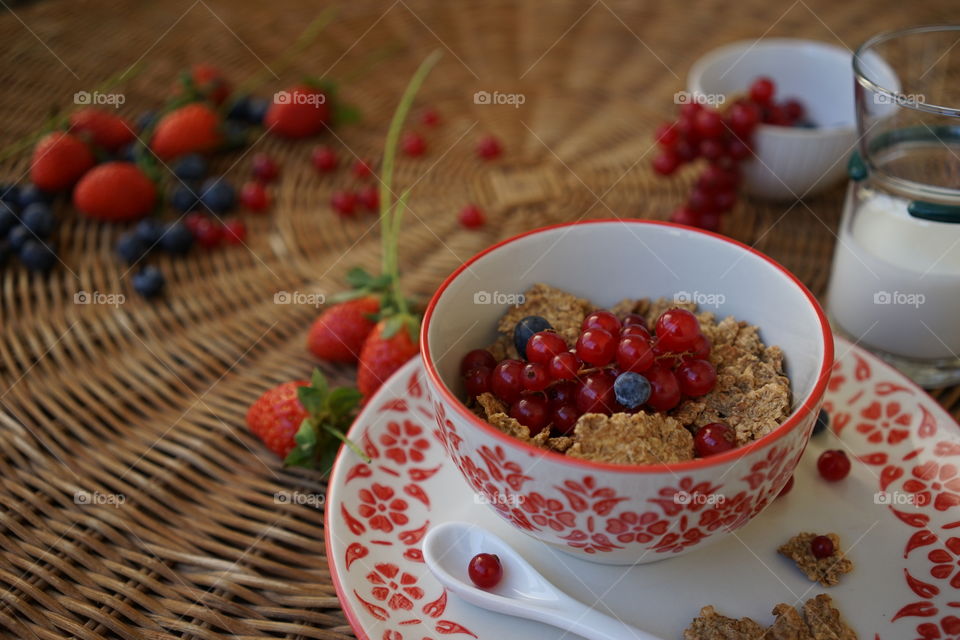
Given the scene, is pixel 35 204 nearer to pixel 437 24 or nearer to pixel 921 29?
pixel 437 24

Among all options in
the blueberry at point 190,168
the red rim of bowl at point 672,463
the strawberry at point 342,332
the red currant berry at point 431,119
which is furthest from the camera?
the red currant berry at point 431,119

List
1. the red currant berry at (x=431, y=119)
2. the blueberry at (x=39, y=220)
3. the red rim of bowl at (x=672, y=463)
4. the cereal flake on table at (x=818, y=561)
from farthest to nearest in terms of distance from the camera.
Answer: the red currant berry at (x=431, y=119)
the blueberry at (x=39, y=220)
the cereal flake on table at (x=818, y=561)
the red rim of bowl at (x=672, y=463)

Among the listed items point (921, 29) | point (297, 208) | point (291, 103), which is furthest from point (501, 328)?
point (291, 103)

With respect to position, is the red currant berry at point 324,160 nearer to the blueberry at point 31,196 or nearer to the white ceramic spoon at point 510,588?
the blueberry at point 31,196

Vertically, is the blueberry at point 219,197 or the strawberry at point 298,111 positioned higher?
the strawberry at point 298,111

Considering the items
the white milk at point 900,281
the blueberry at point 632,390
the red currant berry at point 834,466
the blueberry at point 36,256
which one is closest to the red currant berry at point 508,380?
the blueberry at point 632,390

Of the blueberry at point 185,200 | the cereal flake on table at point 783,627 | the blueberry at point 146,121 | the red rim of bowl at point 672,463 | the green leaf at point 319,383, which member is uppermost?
the red rim of bowl at point 672,463

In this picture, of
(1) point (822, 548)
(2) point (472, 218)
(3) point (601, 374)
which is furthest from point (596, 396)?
(2) point (472, 218)

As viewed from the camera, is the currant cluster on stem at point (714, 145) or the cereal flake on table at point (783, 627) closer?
the cereal flake on table at point (783, 627)
